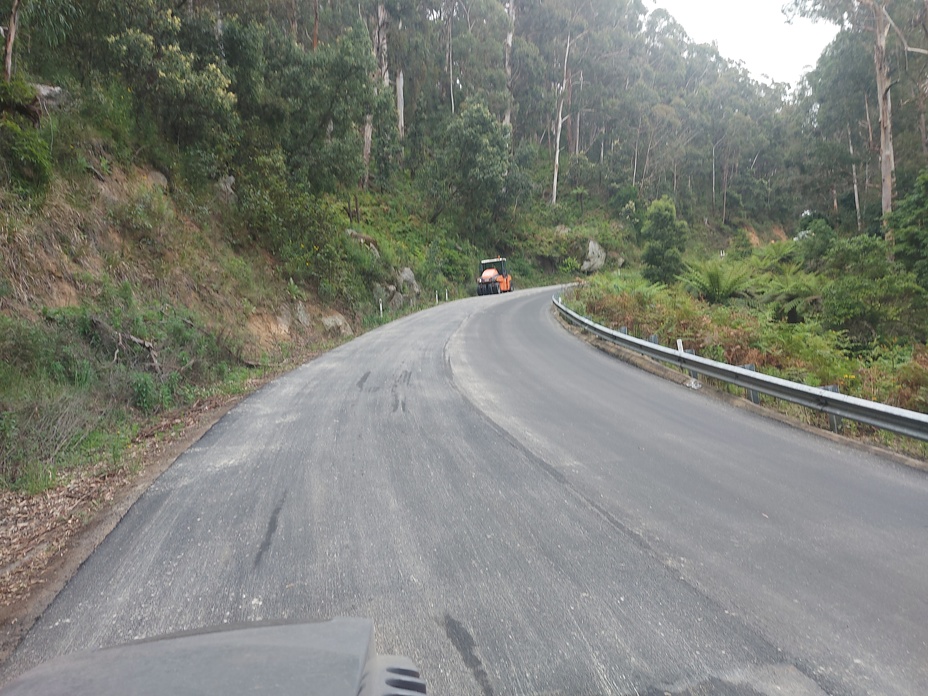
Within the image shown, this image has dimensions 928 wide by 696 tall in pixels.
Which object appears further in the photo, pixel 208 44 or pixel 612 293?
pixel 612 293

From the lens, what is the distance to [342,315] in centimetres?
2017

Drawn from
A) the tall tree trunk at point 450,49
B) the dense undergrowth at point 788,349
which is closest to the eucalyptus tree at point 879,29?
the dense undergrowth at point 788,349

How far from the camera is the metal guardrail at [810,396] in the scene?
573 cm

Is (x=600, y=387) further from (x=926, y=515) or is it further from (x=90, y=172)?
(x=90, y=172)

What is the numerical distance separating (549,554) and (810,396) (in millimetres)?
5225

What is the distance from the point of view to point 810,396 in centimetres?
698

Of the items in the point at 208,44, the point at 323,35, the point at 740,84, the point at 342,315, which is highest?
the point at 740,84

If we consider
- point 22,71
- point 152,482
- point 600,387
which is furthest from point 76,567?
point 22,71

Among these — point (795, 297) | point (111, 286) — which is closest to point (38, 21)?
point (111, 286)

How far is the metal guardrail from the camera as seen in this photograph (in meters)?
5.73

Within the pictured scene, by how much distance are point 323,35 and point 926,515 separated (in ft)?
127

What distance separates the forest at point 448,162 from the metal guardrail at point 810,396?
3.76ft

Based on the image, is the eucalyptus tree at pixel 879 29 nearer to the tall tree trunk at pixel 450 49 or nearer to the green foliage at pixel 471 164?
the green foliage at pixel 471 164

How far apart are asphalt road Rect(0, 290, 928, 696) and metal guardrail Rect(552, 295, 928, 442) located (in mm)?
557
